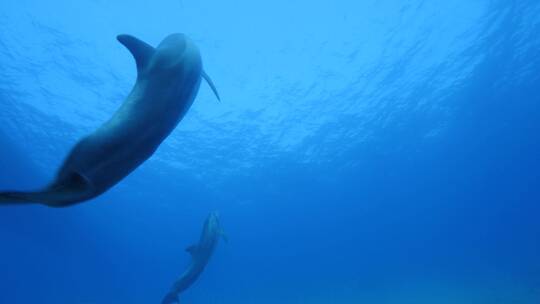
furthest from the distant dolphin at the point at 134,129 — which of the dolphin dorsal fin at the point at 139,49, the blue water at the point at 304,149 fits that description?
the blue water at the point at 304,149

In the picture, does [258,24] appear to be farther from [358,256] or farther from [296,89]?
[358,256]

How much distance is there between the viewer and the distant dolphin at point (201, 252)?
7.60 m

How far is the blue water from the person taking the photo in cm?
1978

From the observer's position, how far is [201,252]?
26.3 ft

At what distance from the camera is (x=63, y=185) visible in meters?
1.86

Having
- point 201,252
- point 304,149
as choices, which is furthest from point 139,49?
A: point 304,149

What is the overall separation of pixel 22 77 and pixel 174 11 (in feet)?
34.6

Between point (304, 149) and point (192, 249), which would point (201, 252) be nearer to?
point (192, 249)

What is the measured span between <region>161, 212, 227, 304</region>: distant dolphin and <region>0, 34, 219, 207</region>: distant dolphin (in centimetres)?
542

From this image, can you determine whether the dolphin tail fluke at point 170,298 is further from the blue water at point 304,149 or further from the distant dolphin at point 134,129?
the distant dolphin at point 134,129

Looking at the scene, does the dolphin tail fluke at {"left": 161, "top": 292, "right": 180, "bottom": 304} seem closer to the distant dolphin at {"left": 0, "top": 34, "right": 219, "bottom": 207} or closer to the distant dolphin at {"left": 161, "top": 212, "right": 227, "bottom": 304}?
the distant dolphin at {"left": 161, "top": 212, "right": 227, "bottom": 304}

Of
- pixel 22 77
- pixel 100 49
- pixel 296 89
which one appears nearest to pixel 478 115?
pixel 296 89

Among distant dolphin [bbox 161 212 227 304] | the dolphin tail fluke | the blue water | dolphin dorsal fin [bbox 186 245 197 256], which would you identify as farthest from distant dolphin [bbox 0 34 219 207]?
the dolphin tail fluke

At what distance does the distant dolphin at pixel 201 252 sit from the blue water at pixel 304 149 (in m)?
5.38
